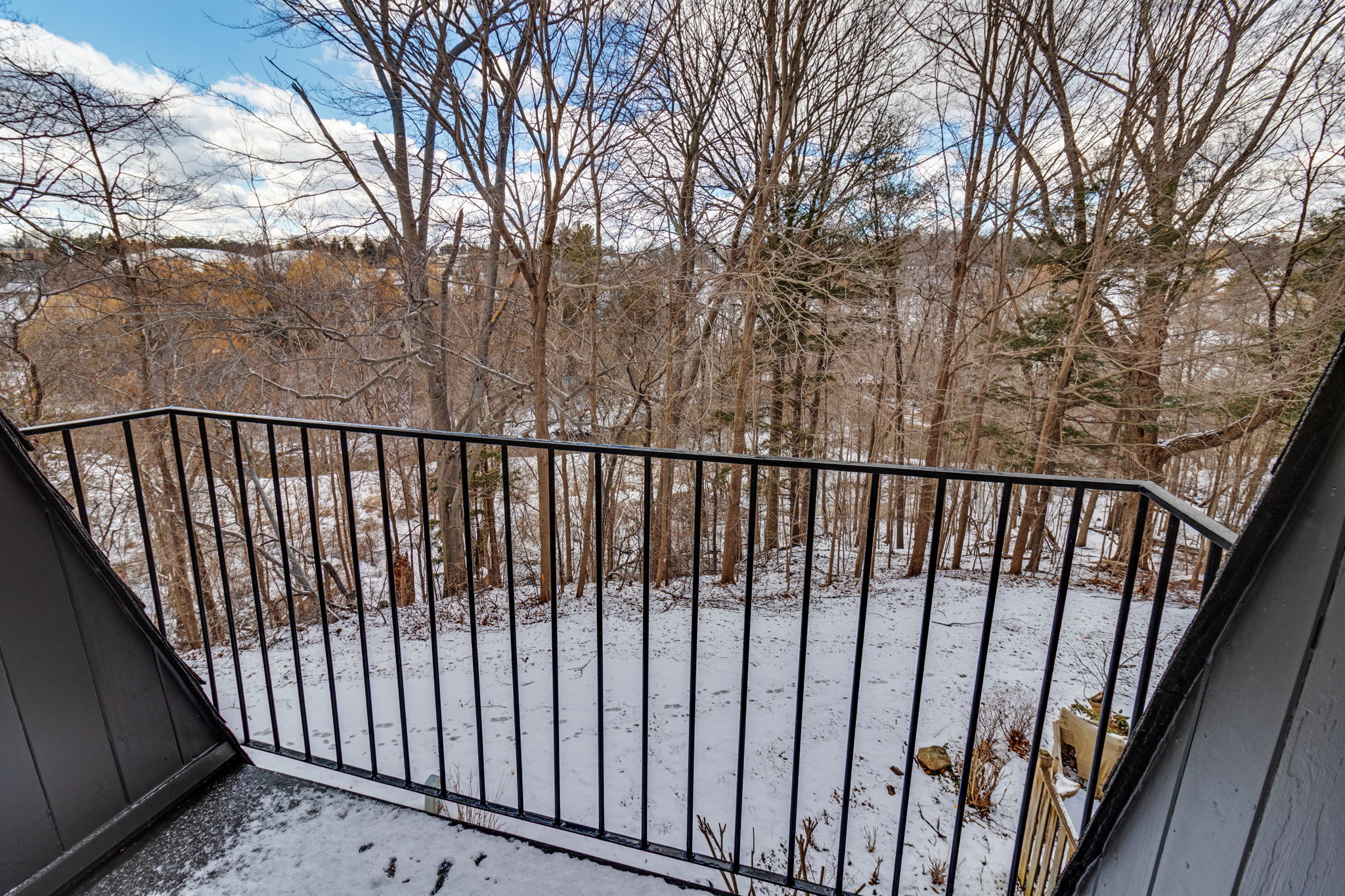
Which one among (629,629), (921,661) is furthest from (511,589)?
(629,629)

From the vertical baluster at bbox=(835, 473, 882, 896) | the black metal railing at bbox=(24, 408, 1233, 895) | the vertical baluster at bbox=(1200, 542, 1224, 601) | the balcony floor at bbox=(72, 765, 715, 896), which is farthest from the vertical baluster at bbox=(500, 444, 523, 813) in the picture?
the vertical baluster at bbox=(1200, 542, 1224, 601)

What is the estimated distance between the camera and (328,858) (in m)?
1.39

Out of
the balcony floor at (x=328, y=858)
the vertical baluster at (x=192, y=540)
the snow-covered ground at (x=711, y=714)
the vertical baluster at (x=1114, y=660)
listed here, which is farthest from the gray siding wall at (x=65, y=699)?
the vertical baluster at (x=1114, y=660)

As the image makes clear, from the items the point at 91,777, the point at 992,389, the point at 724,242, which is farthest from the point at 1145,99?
the point at 91,777

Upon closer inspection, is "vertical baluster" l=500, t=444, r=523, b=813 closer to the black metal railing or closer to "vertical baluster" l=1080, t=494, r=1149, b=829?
the black metal railing

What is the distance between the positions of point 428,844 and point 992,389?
9577mm

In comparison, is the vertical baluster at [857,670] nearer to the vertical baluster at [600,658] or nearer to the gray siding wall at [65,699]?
the vertical baluster at [600,658]

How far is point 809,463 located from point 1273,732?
73cm

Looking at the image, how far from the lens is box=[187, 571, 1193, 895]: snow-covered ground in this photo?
322cm

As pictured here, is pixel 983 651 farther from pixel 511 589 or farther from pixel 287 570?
pixel 287 570

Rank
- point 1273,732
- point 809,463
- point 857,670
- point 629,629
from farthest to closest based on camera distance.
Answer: point 629,629 < point 857,670 < point 809,463 < point 1273,732

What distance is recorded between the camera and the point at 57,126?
16.4 ft

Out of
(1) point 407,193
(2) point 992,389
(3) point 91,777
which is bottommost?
(3) point 91,777

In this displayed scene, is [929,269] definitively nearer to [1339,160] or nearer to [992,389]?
[992,389]
